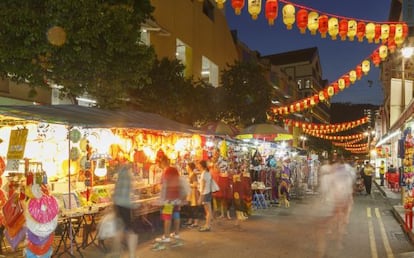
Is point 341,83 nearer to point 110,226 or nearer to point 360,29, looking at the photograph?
point 360,29

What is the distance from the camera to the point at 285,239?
10969mm

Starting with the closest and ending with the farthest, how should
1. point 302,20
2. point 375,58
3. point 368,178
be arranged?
→ point 302,20 → point 375,58 → point 368,178

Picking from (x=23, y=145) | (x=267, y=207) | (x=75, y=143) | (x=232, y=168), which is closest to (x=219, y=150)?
(x=232, y=168)

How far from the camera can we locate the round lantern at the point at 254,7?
13.0 metres

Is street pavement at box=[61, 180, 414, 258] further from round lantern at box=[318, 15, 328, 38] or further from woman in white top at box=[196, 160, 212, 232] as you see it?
round lantern at box=[318, 15, 328, 38]

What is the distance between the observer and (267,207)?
57.3 feet

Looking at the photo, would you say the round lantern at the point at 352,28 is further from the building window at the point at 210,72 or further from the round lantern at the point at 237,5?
the building window at the point at 210,72

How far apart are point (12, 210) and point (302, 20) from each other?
→ 10.5 m

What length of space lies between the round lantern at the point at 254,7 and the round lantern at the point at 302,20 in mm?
2030

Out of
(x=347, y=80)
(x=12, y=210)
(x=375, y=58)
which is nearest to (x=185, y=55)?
(x=347, y=80)

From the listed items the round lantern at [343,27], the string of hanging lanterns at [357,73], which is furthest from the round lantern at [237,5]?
the string of hanging lanterns at [357,73]

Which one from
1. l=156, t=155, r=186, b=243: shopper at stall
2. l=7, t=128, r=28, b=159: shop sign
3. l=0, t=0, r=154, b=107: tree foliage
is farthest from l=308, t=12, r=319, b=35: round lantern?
l=7, t=128, r=28, b=159: shop sign

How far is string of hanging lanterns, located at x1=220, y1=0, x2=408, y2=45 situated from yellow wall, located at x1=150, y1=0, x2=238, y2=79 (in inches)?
230

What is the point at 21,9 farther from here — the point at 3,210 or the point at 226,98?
the point at 226,98
